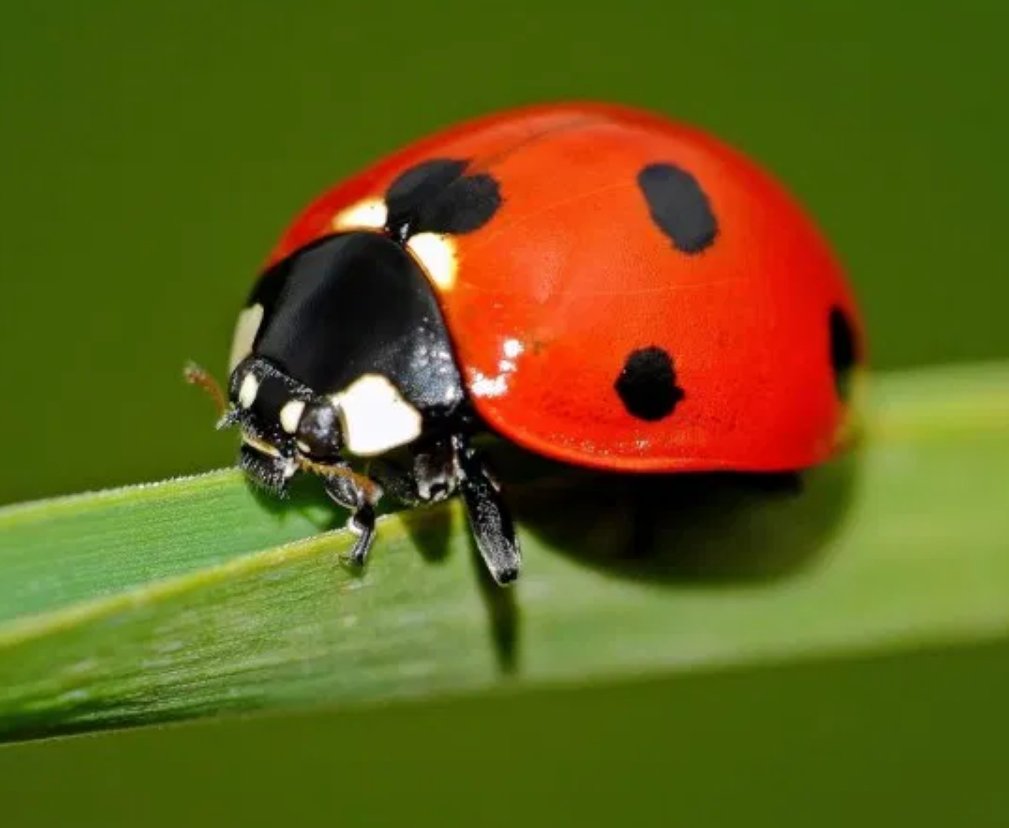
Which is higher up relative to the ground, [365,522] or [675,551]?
[365,522]

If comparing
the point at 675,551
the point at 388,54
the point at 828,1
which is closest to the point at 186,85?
the point at 388,54

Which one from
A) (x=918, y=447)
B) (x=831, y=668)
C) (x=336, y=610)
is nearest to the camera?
(x=336, y=610)

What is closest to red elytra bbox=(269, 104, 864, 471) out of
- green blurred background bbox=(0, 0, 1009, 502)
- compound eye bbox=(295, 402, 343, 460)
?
compound eye bbox=(295, 402, 343, 460)

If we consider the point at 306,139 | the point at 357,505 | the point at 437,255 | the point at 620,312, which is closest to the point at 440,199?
the point at 437,255

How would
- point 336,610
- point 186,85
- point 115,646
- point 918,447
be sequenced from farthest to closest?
point 186,85, point 918,447, point 336,610, point 115,646

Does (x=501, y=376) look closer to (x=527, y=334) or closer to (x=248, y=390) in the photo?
(x=527, y=334)

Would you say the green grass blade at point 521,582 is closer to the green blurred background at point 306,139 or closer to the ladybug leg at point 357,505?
the ladybug leg at point 357,505

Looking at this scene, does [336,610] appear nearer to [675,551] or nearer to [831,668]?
[675,551]
